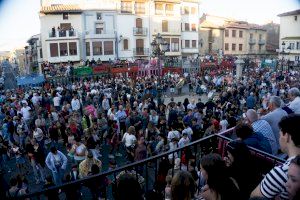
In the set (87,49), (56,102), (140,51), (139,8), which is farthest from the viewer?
(140,51)

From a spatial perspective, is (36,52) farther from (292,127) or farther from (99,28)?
(292,127)

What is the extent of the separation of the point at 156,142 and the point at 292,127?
8512mm

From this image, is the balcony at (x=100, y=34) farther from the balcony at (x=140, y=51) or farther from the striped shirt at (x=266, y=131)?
the striped shirt at (x=266, y=131)

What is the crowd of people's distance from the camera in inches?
113

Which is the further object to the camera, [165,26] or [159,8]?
[165,26]

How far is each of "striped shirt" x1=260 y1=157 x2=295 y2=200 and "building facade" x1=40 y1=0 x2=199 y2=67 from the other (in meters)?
39.9

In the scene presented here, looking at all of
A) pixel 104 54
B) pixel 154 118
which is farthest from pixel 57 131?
pixel 104 54

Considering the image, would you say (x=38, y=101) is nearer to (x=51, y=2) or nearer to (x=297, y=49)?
(x=51, y=2)

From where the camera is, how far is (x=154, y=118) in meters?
13.3

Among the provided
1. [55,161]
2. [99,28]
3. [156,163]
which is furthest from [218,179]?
[99,28]

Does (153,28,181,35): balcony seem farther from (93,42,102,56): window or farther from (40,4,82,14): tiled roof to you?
(40,4,82,14): tiled roof

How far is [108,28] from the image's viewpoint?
42.9m

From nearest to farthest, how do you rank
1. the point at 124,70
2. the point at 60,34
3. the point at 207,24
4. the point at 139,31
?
1. the point at 124,70
2. the point at 60,34
3. the point at 139,31
4. the point at 207,24

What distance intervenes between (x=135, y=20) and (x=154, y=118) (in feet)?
111
